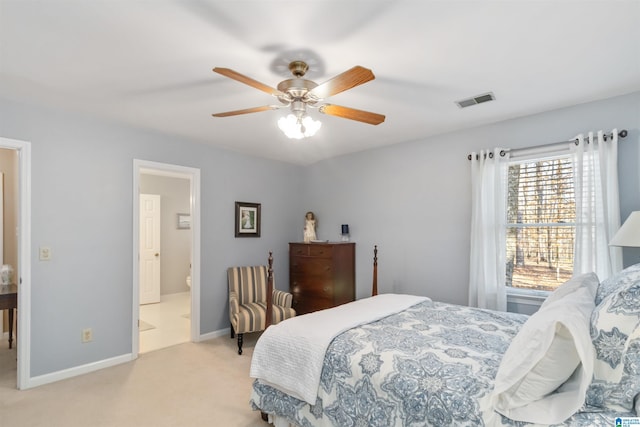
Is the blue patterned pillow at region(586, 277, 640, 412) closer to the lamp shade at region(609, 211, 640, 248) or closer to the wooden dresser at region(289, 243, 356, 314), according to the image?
the lamp shade at region(609, 211, 640, 248)

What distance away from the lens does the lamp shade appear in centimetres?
217

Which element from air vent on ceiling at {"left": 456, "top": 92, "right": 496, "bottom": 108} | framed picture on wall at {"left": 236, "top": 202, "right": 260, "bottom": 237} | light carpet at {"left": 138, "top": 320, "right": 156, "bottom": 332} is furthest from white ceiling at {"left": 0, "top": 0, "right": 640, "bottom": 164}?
light carpet at {"left": 138, "top": 320, "right": 156, "bottom": 332}

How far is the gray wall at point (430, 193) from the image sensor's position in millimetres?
2801

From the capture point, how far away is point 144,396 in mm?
2756

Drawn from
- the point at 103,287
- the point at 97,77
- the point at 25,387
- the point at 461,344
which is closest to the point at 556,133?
the point at 461,344

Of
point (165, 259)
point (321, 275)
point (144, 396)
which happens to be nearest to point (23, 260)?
point (144, 396)

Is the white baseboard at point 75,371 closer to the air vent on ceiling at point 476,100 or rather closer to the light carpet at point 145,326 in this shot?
the light carpet at point 145,326

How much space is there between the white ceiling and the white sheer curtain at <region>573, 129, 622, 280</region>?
0.44 m

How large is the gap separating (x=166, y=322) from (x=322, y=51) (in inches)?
175

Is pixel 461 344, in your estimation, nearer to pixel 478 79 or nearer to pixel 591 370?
pixel 591 370

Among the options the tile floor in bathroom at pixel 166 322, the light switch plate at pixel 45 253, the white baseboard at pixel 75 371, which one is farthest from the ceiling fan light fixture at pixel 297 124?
the tile floor in bathroom at pixel 166 322

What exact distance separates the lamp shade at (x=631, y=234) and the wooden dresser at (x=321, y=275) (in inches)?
107

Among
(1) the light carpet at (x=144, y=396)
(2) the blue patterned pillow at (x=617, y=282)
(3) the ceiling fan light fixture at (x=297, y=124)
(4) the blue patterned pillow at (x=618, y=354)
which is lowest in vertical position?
(1) the light carpet at (x=144, y=396)

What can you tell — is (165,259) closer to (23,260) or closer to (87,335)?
(87,335)
